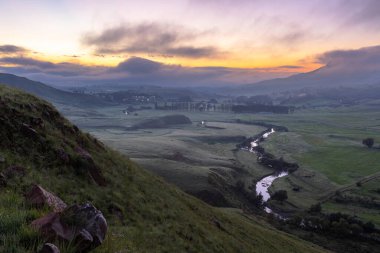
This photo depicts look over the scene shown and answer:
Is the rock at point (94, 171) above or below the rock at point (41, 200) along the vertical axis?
below

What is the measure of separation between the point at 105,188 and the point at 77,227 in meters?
20.4

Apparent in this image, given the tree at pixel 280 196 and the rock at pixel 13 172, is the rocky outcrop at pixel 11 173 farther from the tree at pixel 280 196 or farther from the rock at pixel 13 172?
the tree at pixel 280 196

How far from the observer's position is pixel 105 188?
32.5 m

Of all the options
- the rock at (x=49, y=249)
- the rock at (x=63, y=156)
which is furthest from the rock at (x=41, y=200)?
the rock at (x=63, y=156)

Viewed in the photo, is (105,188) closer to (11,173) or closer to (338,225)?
(11,173)

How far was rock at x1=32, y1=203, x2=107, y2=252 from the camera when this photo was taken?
39.6ft

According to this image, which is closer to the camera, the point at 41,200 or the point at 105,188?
the point at 41,200

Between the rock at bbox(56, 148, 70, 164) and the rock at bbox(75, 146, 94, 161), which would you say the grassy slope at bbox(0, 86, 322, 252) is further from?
the rock at bbox(75, 146, 94, 161)

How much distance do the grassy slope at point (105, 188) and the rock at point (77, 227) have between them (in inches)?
160

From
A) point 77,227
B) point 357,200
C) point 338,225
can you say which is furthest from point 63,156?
point 357,200

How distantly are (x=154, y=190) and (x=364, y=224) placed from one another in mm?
76030

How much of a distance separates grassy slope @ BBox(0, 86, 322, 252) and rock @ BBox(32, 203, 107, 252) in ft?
13.3

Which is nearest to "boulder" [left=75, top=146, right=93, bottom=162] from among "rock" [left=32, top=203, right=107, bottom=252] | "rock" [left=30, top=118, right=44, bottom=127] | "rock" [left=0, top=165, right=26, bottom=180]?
"rock" [left=30, top=118, right=44, bottom=127]

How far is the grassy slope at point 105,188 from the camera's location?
26297 millimetres
